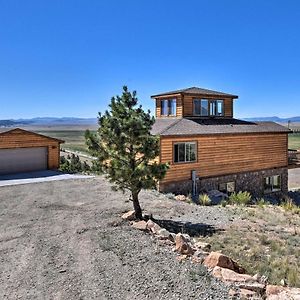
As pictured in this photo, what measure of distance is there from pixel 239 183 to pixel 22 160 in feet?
47.5

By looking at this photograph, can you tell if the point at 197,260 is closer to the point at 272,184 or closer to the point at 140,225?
the point at 140,225

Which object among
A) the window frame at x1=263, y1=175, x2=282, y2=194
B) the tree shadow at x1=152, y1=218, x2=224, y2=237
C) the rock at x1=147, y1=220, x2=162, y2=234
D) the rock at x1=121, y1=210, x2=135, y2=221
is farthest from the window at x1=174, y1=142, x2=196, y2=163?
the rock at x1=147, y1=220, x2=162, y2=234

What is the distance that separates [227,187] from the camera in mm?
21109

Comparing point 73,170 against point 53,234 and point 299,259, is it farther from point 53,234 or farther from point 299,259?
point 299,259

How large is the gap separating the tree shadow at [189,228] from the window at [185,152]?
7.10 meters

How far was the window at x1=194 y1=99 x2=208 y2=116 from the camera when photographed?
23016 millimetres

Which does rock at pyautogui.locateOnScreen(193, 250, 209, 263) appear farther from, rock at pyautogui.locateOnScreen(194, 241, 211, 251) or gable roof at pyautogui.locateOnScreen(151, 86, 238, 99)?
gable roof at pyautogui.locateOnScreen(151, 86, 238, 99)

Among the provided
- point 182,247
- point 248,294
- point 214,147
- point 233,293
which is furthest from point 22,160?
point 248,294

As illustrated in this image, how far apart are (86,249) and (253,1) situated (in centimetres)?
1658

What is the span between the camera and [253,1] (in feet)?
61.4

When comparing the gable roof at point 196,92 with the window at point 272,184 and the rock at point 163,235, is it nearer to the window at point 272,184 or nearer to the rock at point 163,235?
the window at point 272,184

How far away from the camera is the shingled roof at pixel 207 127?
18.9 metres

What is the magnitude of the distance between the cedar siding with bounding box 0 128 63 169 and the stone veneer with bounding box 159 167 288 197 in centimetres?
991

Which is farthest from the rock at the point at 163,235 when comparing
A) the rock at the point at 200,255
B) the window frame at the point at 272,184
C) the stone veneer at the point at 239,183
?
the window frame at the point at 272,184
